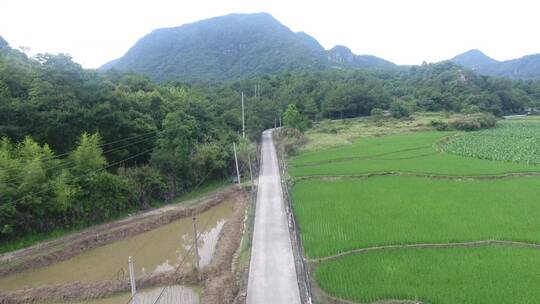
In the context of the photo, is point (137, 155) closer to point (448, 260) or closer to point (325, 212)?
point (325, 212)

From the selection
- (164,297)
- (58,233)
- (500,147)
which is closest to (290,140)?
(500,147)

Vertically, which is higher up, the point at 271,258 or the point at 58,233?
the point at 58,233

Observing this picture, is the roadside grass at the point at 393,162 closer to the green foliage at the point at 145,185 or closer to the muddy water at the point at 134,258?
the green foliage at the point at 145,185

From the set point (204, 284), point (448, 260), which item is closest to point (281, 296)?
point (204, 284)

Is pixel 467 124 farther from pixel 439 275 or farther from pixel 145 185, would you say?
pixel 145 185

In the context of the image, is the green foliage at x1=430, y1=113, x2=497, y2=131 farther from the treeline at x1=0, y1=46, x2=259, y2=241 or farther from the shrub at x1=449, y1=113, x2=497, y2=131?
the treeline at x1=0, y1=46, x2=259, y2=241
